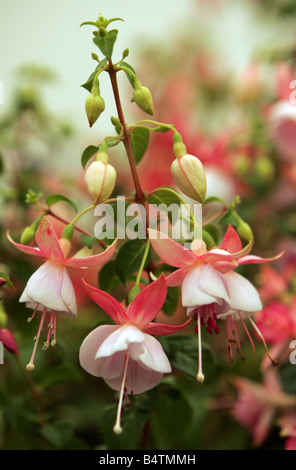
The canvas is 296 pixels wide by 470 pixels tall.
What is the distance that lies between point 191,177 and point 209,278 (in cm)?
8

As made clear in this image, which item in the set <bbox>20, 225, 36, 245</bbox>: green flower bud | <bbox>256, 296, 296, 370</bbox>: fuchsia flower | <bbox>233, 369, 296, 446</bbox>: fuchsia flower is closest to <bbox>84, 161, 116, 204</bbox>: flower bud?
<bbox>20, 225, 36, 245</bbox>: green flower bud

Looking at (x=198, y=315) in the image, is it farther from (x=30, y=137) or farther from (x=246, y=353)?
(x=30, y=137)

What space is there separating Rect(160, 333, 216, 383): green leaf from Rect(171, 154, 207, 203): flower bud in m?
0.16

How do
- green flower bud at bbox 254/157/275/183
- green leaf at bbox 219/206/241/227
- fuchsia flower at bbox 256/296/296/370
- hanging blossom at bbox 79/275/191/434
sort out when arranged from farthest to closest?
green flower bud at bbox 254/157/275/183
fuchsia flower at bbox 256/296/296/370
green leaf at bbox 219/206/241/227
hanging blossom at bbox 79/275/191/434

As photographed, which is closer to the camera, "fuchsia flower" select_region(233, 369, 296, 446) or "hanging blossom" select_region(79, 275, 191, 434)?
"hanging blossom" select_region(79, 275, 191, 434)

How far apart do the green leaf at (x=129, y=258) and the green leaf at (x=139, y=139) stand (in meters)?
0.09

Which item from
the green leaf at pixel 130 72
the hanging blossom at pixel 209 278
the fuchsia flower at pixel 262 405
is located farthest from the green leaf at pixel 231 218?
the fuchsia flower at pixel 262 405

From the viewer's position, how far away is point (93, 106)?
0.40 meters

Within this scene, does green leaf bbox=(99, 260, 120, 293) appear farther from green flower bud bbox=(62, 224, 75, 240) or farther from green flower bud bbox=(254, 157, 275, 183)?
green flower bud bbox=(254, 157, 275, 183)

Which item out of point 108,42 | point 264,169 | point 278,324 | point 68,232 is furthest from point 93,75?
point 264,169

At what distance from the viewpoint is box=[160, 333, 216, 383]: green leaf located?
0.49m
